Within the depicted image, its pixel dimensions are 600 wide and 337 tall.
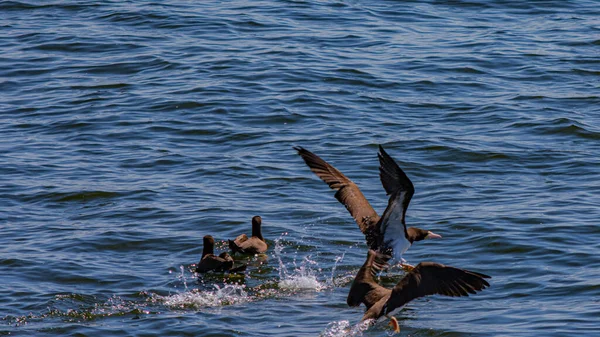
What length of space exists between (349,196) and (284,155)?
3577 mm

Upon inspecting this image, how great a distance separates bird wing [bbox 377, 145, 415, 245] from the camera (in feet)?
30.8

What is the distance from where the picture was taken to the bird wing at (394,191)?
9398 millimetres

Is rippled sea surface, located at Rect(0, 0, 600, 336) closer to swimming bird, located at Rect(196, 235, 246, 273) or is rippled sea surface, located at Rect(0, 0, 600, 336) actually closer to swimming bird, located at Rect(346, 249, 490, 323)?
swimming bird, located at Rect(196, 235, 246, 273)

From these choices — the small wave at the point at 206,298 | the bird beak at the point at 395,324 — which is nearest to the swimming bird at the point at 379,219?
the small wave at the point at 206,298

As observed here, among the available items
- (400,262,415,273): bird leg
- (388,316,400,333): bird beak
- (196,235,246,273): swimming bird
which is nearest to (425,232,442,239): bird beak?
(400,262,415,273): bird leg

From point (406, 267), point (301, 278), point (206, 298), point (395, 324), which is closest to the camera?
point (395, 324)

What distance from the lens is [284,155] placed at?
46.0 feet

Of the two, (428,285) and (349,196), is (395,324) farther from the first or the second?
(349,196)

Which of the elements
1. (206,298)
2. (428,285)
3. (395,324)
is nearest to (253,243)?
(206,298)

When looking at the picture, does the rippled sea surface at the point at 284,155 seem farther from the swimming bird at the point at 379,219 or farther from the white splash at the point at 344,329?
the swimming bird at the point at 379,219

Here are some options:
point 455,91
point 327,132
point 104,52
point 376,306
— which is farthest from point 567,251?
point 104,52

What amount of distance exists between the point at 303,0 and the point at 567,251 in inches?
538

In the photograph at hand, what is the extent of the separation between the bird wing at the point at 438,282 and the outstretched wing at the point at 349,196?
227cm

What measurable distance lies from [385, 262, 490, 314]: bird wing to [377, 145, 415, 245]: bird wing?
133cm
